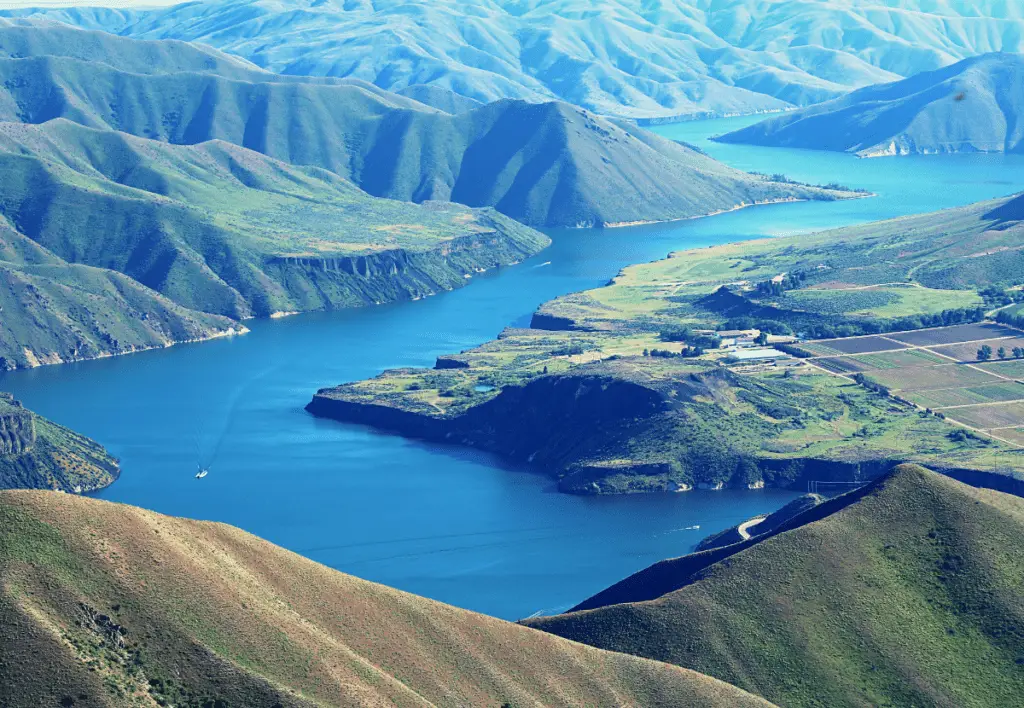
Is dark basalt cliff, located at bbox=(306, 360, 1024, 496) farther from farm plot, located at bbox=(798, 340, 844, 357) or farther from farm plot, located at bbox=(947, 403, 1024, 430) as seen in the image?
farm plot, located at bbox=(798, 340, 844, 357)

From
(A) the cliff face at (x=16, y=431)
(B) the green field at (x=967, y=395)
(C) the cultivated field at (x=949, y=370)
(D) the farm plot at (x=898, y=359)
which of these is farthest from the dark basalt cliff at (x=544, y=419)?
(D) the farm plot at (x=898, y=359)

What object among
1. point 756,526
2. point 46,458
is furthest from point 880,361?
point 46,458

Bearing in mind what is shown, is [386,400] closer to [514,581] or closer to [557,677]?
[514,581]

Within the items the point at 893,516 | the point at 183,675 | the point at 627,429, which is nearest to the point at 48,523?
the point at 183,675

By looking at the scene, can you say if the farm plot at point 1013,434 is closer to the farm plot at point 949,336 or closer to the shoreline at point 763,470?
the shoreline at point 763,470

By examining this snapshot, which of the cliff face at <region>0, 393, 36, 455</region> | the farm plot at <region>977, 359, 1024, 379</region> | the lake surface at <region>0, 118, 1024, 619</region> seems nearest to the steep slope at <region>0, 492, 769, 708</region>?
the lake surface at <region>0, 118, 1024, 619</region>

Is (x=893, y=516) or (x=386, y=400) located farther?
(x=386, y=400)
